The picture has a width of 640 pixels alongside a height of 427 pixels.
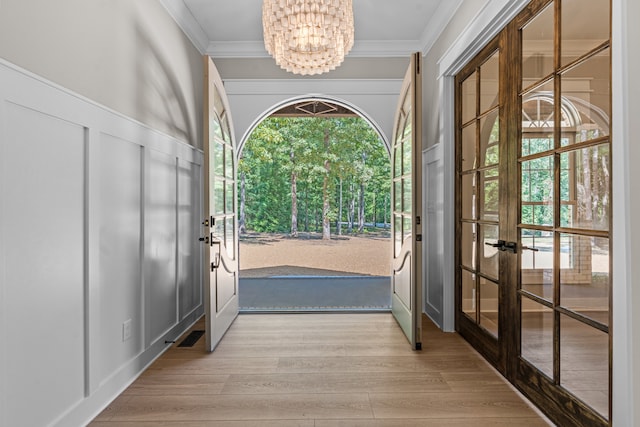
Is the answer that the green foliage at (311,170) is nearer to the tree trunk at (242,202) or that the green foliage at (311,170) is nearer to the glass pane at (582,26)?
the tree trunk at (242,202)

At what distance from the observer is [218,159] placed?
3289 mm

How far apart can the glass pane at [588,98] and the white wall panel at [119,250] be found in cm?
239

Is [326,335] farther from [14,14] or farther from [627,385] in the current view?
[14,14]

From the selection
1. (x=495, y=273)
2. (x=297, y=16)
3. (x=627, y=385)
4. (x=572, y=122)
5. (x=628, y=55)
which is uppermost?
(x=297, y=16)

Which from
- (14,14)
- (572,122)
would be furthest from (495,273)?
(14,14)

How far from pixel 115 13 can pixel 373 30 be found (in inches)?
92.8

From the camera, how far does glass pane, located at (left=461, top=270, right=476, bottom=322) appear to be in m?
2.98

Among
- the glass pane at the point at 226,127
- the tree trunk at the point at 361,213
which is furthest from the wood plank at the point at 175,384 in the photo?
the tree trunk at the point at 361,213

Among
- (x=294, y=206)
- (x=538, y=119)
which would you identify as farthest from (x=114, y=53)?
(x=294, y=206)

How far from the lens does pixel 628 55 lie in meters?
1.42

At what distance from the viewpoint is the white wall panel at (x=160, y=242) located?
8.77ft

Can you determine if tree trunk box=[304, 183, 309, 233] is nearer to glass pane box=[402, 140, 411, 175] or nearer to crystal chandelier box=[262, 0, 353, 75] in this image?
glass pane box=[402, 140, 411, 175]

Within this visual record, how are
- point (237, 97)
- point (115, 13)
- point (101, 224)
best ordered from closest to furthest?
point (101, 224) < point (115, 13) < point (237, 97)

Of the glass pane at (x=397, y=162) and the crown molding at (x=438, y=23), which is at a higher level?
the crown molding at (x=438, y=23)
